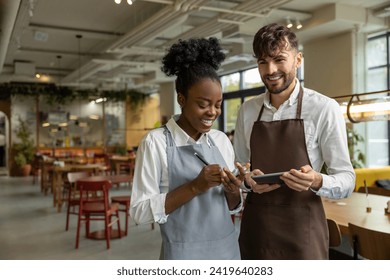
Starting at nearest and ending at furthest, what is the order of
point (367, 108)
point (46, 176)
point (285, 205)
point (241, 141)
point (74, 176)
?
point (285, 205), point (241, 141), point (367, 108), point (74, 176), point (46, 176)

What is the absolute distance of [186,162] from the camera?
115 cm

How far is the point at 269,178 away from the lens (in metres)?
1.07

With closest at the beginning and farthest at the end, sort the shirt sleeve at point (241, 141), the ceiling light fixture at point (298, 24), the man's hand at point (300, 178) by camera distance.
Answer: the man's hand at point (300, 178) < the shirt sleeve at point (241, 141) < the ceiling light fixture at point (298, 24)

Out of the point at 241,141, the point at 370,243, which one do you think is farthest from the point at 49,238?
the point at 241,141

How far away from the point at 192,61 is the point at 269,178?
416 mm

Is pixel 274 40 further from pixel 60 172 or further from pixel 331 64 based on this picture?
pixel 60 172

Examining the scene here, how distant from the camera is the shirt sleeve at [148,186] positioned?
1.09 meters

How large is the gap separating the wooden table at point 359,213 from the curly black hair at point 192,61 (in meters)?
1.72

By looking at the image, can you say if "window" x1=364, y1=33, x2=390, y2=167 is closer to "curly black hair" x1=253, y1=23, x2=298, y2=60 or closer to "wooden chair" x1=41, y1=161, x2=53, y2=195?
"curly black hair" x1=253, y1=23, x2=298, y2=60

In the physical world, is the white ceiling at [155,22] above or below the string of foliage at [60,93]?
above

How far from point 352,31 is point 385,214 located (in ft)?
14.6

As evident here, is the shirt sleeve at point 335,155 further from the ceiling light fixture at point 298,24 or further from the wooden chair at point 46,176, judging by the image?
the wooden chair at point 46,176

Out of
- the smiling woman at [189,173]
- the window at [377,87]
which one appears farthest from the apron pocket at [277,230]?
the window at [377,87]
